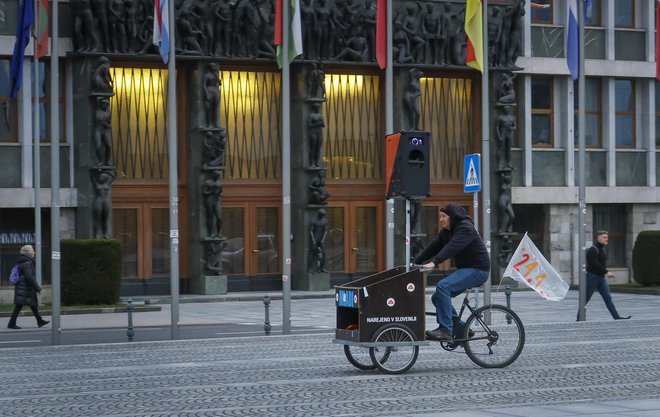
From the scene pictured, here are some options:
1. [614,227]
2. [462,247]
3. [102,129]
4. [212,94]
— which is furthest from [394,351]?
[614,227]

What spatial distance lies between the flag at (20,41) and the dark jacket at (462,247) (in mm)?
19233

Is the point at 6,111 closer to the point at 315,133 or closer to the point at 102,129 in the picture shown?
the point at 102,129

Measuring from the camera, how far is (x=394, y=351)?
1811 centimetres

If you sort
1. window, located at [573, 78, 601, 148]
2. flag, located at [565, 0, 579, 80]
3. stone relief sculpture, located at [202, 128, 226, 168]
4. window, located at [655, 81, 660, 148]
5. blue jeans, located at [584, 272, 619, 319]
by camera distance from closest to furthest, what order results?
blue jeans, located at [584, 272, 619, 319] < flag, located at [565, 0, 579, 80] < stone relief sculpture, located at [202, 128, 226, 168] < window, located at [573, 78, 601, 148] < window, located at [655, 81, 660, 148]

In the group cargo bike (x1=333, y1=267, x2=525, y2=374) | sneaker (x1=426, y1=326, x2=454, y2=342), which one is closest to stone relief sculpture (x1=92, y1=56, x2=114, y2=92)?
cargo bike (x1=333, y1=267, x2=525, y2=374)

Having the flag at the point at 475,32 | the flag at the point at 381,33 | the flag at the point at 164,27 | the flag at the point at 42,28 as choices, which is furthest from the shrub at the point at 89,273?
the flag at the point at 475,32

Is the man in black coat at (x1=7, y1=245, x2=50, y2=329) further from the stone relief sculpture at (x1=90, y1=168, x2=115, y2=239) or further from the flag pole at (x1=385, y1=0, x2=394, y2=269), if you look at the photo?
the stone relief sculpture at (x1=90, y1=168, x2=115, y2=239)

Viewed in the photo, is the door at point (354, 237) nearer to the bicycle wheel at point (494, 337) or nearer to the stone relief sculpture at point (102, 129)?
the stone relief sculpture at point (102, 129)

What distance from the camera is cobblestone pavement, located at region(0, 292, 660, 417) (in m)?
14.5

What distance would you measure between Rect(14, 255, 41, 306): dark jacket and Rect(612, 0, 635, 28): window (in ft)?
86.8

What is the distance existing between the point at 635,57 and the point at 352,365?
1275 inches

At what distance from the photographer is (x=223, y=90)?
43000mm

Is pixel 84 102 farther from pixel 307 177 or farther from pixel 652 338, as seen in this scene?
pixel 652 338

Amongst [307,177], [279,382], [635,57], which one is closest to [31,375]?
[279,382]
